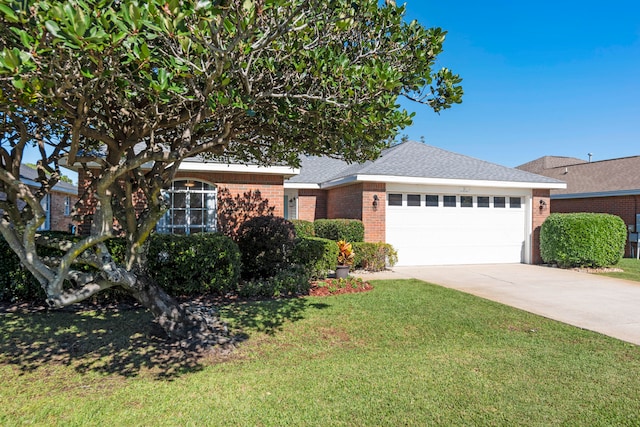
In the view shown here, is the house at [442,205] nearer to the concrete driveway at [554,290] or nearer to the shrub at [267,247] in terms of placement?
the concrete driveway at [554,290]

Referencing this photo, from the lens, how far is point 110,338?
17.8ft

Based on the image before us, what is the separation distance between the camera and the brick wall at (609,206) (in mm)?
17219

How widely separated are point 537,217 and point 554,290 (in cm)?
629

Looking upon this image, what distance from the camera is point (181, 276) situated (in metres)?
7.72

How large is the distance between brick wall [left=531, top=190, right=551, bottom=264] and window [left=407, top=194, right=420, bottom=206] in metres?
4.84

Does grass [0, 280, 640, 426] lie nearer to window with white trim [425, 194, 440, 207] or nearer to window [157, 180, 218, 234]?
window [157, 180, 218, 234]

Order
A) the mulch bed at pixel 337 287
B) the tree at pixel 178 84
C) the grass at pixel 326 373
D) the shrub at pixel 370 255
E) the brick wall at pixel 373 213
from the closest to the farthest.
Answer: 1. the tree at pixel 178 84
2. the grass at pixel 326 373
3. the mulch bed at pixel 337 287
4. the shrub at pixel 370 255
5. the brick wall at pixel 373 213

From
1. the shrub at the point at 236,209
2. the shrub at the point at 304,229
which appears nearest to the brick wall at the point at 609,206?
the shrub at the point at 304,229

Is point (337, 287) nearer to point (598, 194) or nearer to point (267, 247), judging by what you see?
point (267, 247)

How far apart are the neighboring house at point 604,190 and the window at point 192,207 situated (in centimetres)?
1780

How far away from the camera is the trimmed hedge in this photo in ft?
24.9

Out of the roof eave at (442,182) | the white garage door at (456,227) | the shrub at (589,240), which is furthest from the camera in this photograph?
the white garage door at (456,227)

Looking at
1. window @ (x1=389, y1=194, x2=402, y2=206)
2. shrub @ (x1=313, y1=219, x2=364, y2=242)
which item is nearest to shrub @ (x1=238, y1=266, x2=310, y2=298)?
shrub @ (x1=313, y1=219, x2=364, y2=242)

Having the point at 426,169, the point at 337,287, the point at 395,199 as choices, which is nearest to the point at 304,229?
the point at 395,199
